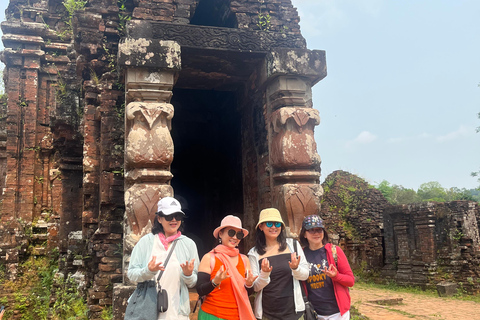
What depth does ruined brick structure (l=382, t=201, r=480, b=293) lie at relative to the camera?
14.8m

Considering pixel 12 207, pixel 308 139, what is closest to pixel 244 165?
pixel 308 139

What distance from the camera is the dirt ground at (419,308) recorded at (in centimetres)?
988

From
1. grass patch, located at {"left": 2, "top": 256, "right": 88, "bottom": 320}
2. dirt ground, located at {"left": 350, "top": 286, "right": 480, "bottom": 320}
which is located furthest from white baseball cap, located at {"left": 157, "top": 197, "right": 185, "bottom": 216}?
dirt ground, located at {"left": 350, "top": 286, "right": 480, "bottom": 320}

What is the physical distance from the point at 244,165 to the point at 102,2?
300cm

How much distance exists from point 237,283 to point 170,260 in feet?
1.80

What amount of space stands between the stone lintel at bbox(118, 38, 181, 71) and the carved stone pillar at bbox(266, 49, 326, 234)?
1.21 metres

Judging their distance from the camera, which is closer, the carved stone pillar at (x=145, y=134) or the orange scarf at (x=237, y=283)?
the orange scarf at (x=237, y=283)

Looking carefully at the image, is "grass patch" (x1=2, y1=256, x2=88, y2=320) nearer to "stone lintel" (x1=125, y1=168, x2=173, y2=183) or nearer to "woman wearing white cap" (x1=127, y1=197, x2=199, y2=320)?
"stone lintel" (x1=125, y1=168, x2=173, y2=183)

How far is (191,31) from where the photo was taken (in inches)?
202

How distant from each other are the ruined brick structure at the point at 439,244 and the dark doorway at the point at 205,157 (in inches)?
398

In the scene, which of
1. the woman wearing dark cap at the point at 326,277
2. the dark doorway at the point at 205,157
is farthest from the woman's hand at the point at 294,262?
the dark doorway at the point at 205,157

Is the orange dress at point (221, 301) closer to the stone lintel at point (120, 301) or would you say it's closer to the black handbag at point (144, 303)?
the black handbag at point (144, 303)

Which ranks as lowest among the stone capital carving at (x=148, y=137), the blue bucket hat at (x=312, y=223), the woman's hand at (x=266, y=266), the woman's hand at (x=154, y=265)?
the woman's hand at (x=266, y=266)

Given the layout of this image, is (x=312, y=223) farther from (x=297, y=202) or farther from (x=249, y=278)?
(x=297, y=202)
